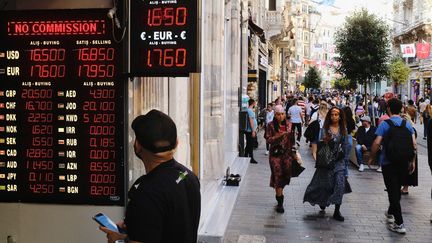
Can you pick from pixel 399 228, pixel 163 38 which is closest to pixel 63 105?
pixel 163 38

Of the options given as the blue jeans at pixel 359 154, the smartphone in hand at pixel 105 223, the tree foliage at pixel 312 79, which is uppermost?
the tree foliage at pixel 312 79

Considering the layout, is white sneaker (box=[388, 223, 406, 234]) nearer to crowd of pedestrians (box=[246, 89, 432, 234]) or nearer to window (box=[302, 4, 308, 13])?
crowd of pedestrians (box=[246, 89, 432, 234])

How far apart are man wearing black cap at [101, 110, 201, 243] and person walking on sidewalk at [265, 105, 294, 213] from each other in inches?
237

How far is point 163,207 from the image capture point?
2.53 m

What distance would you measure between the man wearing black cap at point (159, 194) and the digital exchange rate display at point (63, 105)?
199 cm

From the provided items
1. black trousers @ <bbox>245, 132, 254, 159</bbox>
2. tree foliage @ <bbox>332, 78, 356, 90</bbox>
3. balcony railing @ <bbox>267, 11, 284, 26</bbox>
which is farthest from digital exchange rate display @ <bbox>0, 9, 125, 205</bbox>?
tree foliage @ <bbox>332, 78, 356, 90</bbox>

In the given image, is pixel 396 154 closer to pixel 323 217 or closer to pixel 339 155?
pixel 339 155

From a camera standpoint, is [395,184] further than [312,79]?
No

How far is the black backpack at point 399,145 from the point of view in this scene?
733cm

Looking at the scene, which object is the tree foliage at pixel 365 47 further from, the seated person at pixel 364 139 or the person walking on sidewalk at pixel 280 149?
the person walking on sidewalk at pixel 280 149

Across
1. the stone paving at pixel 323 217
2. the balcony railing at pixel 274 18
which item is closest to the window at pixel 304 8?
the balcony railing at pixel 274 18

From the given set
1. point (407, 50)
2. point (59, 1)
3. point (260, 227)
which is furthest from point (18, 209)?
point (407, 50)

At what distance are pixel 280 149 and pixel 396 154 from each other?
2025 millimetres

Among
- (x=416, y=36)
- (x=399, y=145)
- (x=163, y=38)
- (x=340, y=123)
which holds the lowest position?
(x=399, y=145)
